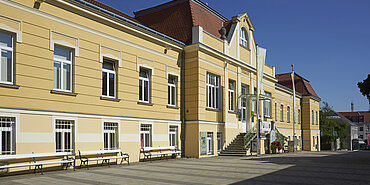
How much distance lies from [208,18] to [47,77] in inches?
600

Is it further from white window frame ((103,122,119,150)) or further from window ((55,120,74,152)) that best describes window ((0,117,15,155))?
white window frame ((103,122,119,150))

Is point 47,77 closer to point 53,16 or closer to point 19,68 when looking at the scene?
point 19,68

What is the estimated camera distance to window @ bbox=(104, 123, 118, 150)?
16922 mm

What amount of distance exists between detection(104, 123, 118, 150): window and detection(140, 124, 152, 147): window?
81.7 inches

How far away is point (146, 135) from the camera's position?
19.6m

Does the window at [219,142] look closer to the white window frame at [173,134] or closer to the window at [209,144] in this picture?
the window at [209,144]

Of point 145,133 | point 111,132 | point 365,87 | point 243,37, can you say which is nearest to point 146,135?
point 145,133

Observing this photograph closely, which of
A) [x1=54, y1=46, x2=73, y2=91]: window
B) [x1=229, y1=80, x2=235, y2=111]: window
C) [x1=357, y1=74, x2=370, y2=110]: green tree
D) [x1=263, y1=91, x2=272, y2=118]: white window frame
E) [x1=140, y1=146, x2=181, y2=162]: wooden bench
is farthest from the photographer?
[x1=263, y1=91, x2=272, y2=118]: white window frame

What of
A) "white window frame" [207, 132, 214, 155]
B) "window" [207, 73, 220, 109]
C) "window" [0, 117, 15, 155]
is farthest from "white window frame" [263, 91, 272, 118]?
"window" [0, 117, 15, 155]

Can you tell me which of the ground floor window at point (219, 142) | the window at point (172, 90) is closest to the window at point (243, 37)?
the ground floor window at point (219, 142)

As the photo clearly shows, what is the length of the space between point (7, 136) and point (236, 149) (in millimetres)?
15340

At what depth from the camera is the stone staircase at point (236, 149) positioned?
78.2 ft

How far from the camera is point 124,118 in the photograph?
17.8m

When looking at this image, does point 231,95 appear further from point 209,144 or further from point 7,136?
point 7,136
